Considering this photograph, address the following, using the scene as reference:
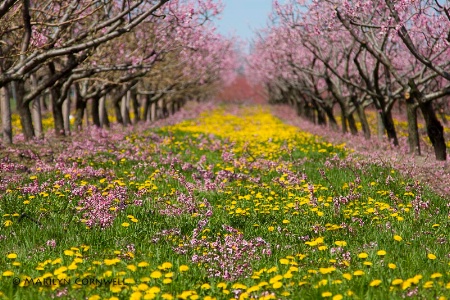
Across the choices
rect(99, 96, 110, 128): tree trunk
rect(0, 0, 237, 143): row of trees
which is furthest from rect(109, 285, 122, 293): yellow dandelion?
rect(99, 96, 110, 128): tree trunk

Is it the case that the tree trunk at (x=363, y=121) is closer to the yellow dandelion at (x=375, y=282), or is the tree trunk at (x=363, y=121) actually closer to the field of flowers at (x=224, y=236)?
the field of flowers at (x=224, y=236)

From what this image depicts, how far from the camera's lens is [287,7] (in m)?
21.8

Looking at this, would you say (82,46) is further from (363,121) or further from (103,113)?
(103,113)

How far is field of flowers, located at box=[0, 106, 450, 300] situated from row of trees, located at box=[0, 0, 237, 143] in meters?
2.99

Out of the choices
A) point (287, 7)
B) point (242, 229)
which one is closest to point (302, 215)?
point (242, 229)

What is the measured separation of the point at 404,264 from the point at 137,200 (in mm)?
4668

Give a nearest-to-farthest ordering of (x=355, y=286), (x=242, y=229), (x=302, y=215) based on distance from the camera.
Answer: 1. (x=355, y=286)
2. (x=242, y=229)
3. (x=302, y=215)

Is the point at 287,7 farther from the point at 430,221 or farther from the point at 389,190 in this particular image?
the point at 430,221

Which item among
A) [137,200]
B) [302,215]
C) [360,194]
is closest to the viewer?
[302,215]

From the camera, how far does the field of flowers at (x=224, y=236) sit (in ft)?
16.2

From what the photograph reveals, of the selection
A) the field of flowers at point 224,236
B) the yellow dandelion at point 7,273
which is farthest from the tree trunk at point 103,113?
the yellow dandelion at point 7,273

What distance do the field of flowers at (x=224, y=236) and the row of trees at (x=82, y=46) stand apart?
2.99 meters

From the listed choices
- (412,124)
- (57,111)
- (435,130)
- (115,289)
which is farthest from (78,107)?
(115,289)

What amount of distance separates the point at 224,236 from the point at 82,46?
211 inches
